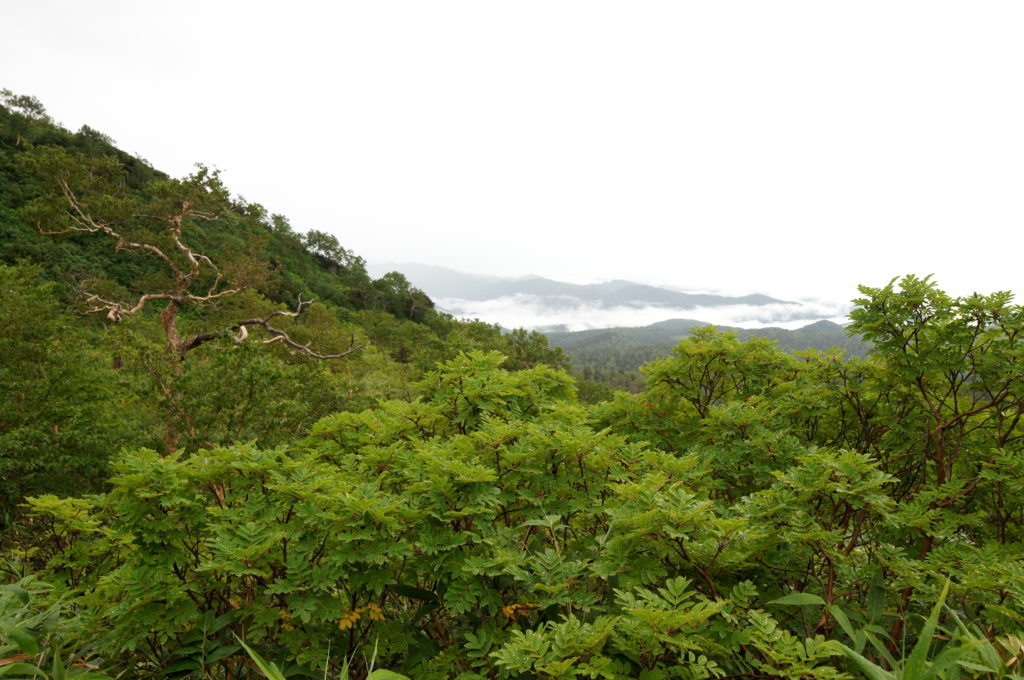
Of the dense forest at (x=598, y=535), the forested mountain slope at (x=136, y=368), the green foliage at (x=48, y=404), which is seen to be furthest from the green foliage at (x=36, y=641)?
the green foliage at (x=48, y=404)

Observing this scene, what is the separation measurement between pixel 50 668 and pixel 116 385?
8.36 meters

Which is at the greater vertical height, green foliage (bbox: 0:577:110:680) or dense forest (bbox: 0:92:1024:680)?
dense forest (bbox: 0:92:1024:680)

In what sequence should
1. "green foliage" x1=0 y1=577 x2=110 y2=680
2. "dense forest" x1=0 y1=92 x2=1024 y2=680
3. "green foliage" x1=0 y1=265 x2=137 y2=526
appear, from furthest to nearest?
"green foliage" x1=0 y1=265 x2=137 y2=526, "dense forest" x1=0 y1=92 x2=1024 y2=680, "green foliage" x1=0 y1=577 x2=110 y2=680

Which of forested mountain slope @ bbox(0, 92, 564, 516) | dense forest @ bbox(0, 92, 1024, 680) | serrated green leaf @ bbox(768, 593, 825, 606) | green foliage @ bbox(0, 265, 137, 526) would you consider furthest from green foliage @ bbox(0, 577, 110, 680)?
green foliage @ bbox(0, 265, 137, 526)

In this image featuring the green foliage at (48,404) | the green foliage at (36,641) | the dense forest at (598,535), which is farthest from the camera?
the green foliage at (48,404)

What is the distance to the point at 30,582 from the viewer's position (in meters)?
3.01

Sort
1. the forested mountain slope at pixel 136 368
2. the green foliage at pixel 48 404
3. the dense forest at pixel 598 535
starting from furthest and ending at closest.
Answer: the forested mountain slope at pixel 136 368 < the green foliage at pixel 48 404 < the dense forest at pixel 598 535

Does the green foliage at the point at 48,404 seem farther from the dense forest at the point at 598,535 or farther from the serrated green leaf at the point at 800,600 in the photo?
the serrated green leaf at the point at 800,600

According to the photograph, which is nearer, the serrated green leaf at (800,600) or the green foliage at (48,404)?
the serrated green leaf at (800,600)

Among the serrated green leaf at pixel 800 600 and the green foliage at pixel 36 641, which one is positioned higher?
the serrated green leaf at pixel 800 600

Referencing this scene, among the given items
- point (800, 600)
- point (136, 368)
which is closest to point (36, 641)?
point (800, 600)

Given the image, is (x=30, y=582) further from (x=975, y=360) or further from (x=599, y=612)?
(x=975, y=360)

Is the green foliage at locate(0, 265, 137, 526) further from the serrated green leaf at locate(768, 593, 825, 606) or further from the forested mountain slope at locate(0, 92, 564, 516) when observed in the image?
the serrated green leaf at locate(768, 593, 825, 606)

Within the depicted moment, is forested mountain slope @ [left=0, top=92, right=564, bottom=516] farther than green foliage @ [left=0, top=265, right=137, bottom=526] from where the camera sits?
Yes
